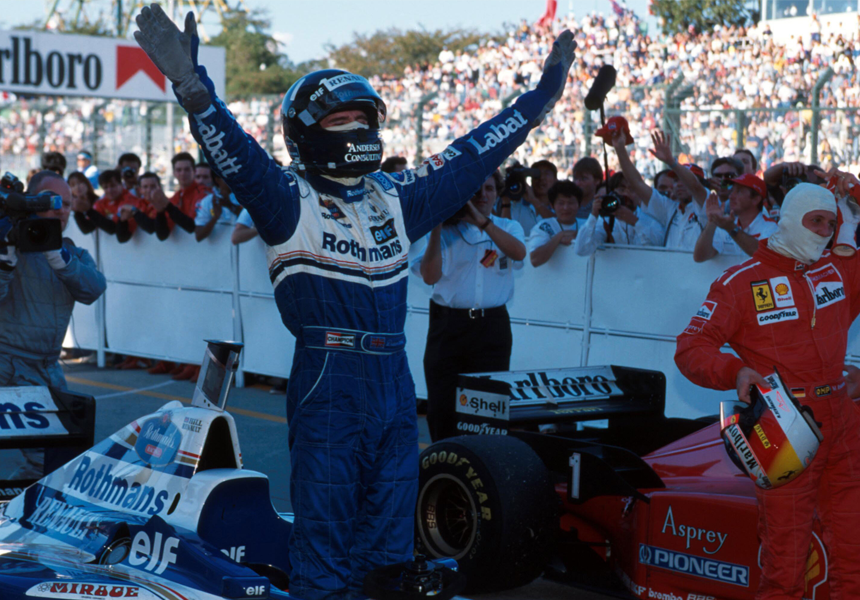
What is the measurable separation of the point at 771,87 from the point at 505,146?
1454 cm

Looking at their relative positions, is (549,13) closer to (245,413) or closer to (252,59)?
(252,59)

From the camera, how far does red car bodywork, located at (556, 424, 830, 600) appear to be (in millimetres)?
3949

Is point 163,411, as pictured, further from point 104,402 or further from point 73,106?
point 73,106

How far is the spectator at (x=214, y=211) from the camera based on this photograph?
9609 mm

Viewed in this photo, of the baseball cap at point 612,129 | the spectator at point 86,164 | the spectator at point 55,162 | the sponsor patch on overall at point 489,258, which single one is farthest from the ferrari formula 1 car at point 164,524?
the spectator at point 86,164

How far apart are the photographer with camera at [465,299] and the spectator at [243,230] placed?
10.7 feet

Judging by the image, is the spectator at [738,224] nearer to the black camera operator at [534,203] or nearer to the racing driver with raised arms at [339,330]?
the black camera operator at [534,203]

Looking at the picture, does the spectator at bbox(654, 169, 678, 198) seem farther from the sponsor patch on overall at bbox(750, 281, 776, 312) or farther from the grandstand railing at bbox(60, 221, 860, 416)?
the sponsor patch on overall at bbox(750, 281, 776, 312)

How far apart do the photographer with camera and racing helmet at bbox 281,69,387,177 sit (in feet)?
9.82

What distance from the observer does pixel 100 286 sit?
5.28 metres

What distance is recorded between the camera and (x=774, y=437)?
3502 millimetres

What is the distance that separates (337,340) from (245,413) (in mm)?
5805

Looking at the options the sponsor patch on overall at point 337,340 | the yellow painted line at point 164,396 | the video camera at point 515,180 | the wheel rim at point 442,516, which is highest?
the video camera at point 515,180

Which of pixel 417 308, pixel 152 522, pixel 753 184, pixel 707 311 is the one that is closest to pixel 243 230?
pixel 417 308
